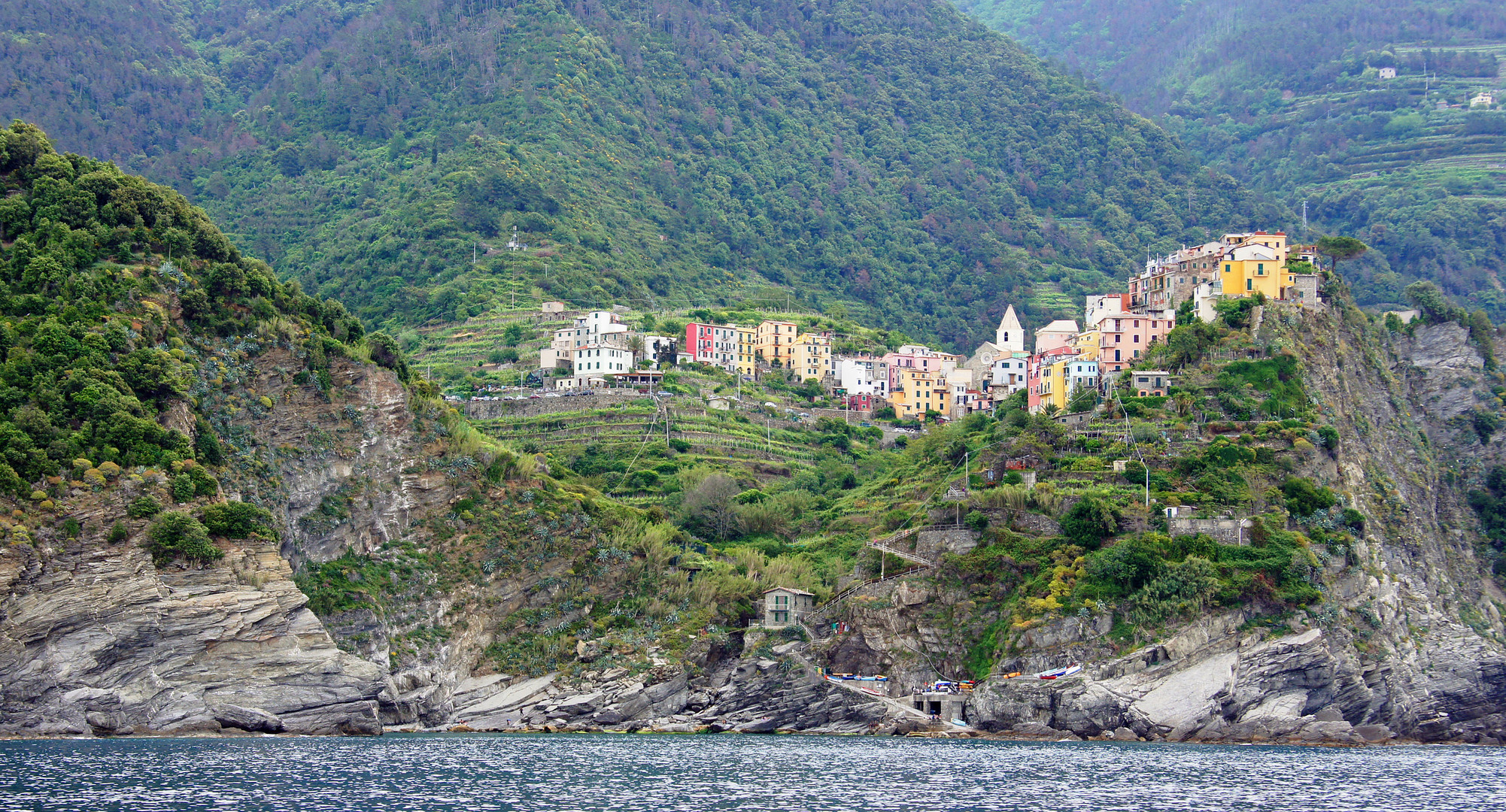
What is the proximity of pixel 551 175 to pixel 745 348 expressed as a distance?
33007 mm

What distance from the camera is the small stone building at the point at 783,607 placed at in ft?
289

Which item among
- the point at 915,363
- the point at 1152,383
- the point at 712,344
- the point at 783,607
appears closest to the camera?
the point at 783,607

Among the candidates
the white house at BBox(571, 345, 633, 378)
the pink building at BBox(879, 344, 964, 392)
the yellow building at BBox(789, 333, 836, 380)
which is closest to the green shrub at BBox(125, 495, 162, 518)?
the white house at BBox(571, 345, 633, 378)

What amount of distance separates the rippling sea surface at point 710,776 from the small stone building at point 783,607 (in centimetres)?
1294

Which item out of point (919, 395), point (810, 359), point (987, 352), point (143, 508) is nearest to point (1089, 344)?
point (919, 395)

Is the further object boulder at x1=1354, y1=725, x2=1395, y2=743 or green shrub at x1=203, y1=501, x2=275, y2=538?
boulder at x1=1354, y1=725, x2=1395, y2=743

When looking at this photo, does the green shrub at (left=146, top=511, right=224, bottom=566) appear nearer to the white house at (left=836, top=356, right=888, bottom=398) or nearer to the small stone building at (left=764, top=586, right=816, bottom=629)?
the small stone building at (left=764, top=586, right=816, bottom=629)

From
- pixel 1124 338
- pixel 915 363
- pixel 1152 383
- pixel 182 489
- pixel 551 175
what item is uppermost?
pixel 551 175

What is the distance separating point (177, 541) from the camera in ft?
229

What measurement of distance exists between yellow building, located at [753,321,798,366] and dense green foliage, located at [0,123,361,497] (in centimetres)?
5049

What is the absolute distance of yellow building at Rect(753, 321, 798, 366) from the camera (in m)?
138

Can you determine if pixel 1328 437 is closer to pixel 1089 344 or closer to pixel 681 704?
pixel 1089 344

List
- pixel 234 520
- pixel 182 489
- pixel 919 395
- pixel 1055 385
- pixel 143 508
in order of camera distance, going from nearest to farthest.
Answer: pixel 143 508, pixel 182 489, pixel 234 520, pixel 1055 385, pixel 919 395

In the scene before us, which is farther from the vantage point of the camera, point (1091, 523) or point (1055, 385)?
point (1055, 385)
